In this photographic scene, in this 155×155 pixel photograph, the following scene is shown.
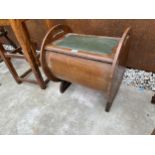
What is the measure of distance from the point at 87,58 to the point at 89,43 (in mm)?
187

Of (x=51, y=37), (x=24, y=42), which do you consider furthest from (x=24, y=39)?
(x=51, y=37)

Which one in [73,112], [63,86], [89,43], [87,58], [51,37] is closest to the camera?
[87,58]

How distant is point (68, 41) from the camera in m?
1.28

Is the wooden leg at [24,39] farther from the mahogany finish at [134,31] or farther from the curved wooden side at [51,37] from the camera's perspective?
the mahogany finish at [134,31]

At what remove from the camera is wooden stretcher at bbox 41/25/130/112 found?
40.0 inches

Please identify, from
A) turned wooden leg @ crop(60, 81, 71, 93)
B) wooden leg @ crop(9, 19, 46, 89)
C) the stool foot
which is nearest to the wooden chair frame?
wooden leg @ crop(9, 19, 46, 89)

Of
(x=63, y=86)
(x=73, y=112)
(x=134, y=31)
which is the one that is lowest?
(x=73, y=112)

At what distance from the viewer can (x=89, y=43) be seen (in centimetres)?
119

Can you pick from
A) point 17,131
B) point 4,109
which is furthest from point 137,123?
point 4,109

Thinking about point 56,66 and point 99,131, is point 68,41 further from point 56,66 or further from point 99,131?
point 99,131

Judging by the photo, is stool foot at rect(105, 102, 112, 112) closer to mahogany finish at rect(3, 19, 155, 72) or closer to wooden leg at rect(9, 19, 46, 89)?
mahogany finish at rect(3, 19, 155, 72)

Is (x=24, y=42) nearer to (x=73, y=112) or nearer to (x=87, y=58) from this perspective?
(x=87, y=58)

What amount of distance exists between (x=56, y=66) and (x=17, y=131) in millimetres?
713
